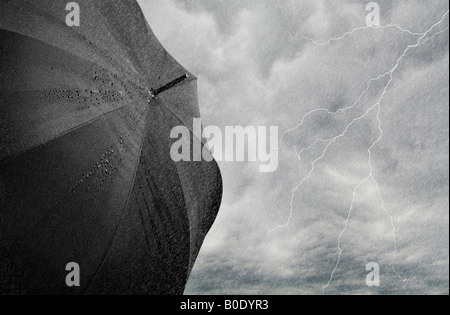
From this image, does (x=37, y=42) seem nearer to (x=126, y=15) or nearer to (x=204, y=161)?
(x=126, y=15)

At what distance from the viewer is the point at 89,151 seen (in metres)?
4.12

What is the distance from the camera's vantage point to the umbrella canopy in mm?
3885

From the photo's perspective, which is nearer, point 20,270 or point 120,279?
point 20,270

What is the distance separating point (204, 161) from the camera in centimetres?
479

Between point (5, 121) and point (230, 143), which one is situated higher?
point (230, 143)

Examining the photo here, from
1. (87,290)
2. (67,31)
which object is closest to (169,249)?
(87,290)

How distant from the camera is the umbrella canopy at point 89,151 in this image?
3.88 metres
